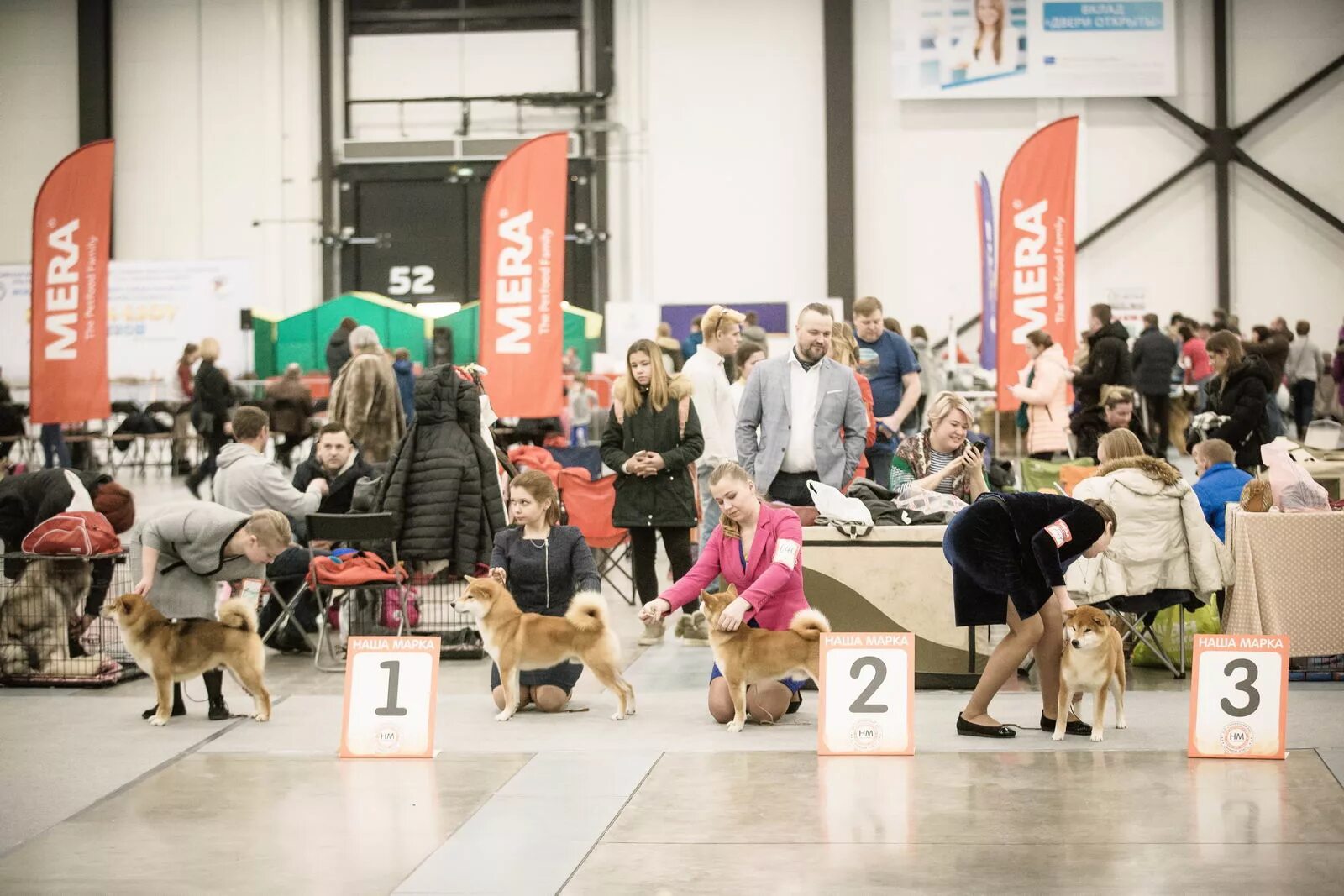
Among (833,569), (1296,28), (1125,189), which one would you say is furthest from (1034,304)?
(1296,28)

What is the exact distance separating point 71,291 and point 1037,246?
282 inches

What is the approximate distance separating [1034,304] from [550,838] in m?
8.50

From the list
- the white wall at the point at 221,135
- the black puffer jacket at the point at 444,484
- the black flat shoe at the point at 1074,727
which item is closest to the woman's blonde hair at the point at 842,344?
the black puffer jacket at the point at 444,484

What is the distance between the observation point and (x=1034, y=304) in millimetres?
12141

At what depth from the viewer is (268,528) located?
6195 millimetres

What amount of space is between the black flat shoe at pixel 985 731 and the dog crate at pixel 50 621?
378 centimetres

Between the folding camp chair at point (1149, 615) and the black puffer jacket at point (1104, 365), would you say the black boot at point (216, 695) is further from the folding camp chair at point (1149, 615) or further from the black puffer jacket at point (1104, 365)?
the black puffer jacket at point (1104, 365)

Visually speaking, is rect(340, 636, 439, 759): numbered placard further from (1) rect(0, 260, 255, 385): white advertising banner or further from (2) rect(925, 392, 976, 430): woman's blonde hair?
(1) rect(0, 260, 255, 385): white advertising banner

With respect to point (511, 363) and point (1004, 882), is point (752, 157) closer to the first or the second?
point (511, 363)

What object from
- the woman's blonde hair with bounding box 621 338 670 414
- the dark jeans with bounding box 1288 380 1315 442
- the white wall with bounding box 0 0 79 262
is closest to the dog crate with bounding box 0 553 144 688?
the woman's blonde hair with bounding box 621 338 670 414

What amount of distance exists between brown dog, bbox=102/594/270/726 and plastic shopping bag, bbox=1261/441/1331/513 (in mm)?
4296

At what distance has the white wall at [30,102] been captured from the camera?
23688 mm

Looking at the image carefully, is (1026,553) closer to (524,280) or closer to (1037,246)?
(524,280)

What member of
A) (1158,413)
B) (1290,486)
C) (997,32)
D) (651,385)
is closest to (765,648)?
(651,385)
